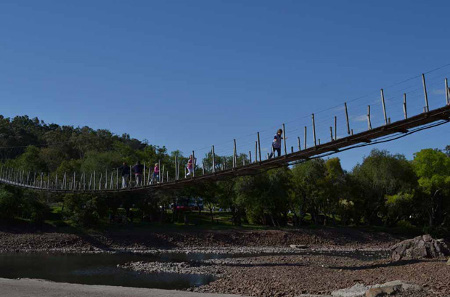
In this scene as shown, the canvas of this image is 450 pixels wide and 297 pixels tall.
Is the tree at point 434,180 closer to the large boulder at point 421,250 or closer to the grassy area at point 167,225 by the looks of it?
the grassy area at point 167,225

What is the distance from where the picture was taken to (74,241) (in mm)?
32312

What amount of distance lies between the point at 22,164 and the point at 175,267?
114 ft

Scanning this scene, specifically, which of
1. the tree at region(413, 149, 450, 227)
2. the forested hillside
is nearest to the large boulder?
the forested hillside

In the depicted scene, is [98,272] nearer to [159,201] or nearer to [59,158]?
[159,201]

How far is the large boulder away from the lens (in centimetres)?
2181

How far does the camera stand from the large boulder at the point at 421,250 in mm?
21812

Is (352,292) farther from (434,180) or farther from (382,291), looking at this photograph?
(434,180)

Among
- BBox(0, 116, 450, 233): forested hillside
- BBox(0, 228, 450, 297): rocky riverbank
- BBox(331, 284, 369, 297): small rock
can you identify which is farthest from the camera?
BBox(0, 116, 450, 233): forested hillside

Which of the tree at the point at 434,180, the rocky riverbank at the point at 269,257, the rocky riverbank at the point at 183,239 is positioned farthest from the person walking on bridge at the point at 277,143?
the tree at the point at 434,180

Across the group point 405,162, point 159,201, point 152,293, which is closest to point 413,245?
point 152,293

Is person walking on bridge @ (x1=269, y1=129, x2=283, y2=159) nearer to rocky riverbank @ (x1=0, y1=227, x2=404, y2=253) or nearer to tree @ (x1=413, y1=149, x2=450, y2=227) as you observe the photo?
rocky riverbank @ (x1=0, y1=227, x2=404, y2=253)

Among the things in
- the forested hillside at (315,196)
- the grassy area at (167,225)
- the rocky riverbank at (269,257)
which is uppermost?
the forested hillside at (315,196)

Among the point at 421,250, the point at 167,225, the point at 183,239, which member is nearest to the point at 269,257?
the point at 421,250

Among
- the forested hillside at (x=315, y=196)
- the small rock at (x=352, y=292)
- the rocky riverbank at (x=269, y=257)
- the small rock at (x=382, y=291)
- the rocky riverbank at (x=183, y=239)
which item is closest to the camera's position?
the small rock at (x=382, y=291)
